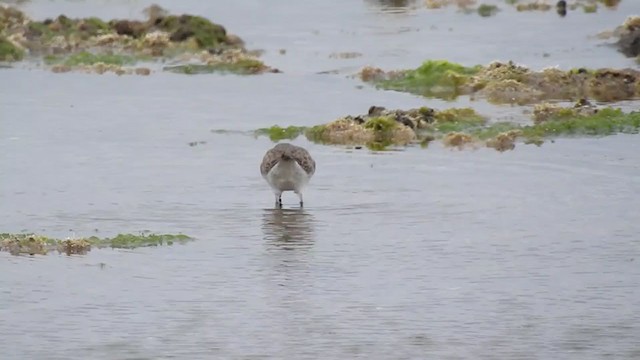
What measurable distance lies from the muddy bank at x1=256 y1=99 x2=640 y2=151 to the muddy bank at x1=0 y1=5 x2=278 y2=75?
7686mm

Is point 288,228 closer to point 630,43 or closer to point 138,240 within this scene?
point 138,240

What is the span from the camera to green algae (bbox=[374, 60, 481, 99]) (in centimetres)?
3122

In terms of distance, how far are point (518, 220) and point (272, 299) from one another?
185 inches

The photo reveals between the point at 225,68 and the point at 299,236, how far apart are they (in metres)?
15.2

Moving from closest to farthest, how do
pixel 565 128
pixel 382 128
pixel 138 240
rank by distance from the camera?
pixel 138 240, pixel 382 128, pixel 565 128

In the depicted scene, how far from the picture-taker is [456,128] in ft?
88.0

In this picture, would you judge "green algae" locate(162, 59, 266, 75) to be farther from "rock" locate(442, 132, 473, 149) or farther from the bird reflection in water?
the bird reflection in water

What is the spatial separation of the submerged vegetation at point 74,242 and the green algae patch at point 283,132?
7.18 m

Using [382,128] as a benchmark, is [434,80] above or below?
above

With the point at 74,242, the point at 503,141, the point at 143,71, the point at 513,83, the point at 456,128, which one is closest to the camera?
the point at 74,242

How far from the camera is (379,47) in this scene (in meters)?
37.8

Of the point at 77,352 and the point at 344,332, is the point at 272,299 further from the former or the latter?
the point at 77,352

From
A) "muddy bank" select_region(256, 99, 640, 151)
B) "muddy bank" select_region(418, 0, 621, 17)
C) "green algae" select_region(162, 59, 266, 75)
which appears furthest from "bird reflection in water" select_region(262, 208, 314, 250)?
"muddy bank" select_region(418, 0, 621, 17)

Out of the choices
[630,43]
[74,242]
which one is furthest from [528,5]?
[74,242]
